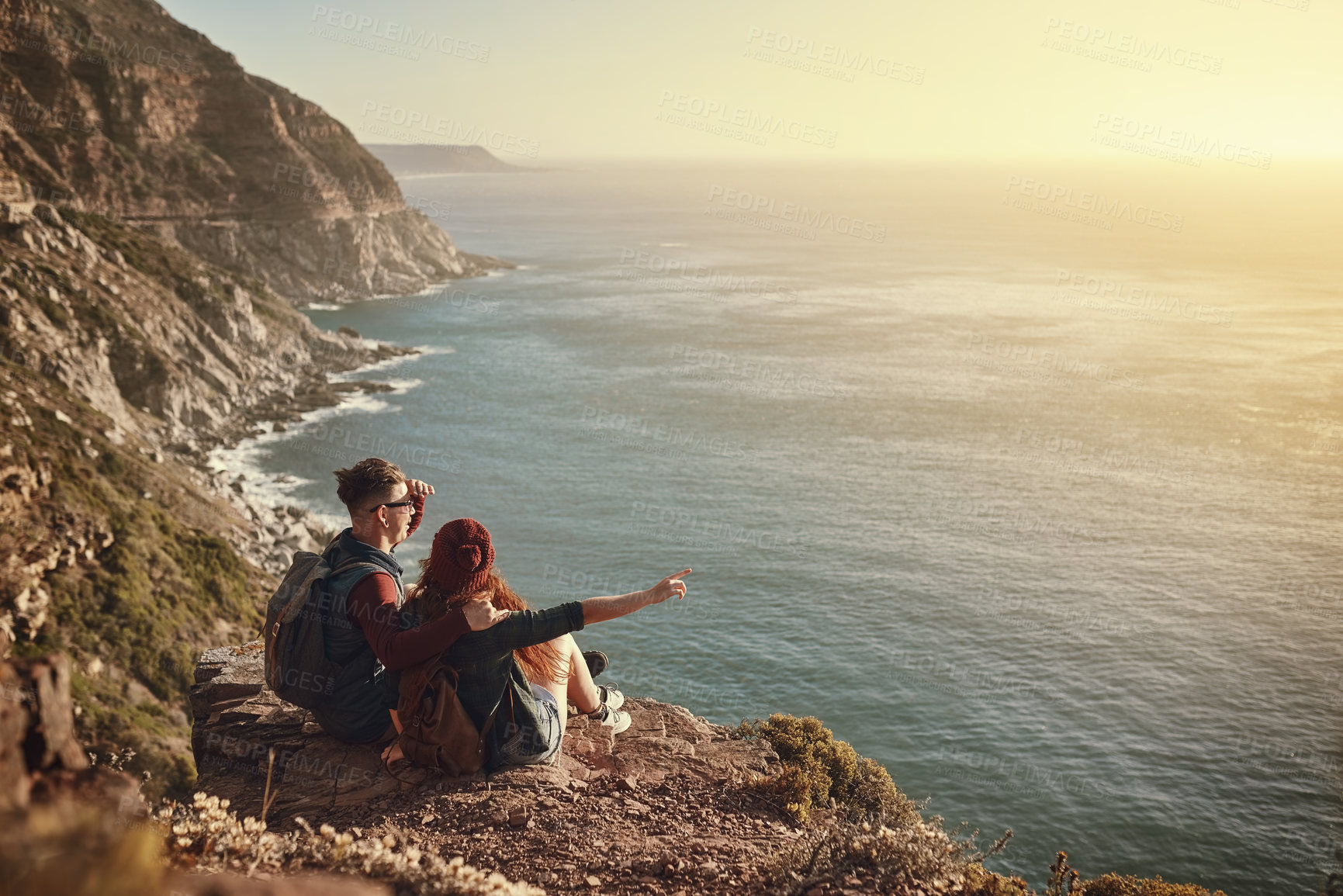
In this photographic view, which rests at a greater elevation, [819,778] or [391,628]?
[391,628]

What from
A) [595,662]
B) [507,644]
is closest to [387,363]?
[595,662]

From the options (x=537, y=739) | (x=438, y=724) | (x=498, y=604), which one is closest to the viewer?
(x=438, y=724)

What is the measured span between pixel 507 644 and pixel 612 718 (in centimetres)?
277

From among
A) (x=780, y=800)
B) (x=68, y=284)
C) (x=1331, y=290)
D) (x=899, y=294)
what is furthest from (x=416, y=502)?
(x=1331, y=290)

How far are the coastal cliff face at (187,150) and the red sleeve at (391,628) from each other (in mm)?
74688

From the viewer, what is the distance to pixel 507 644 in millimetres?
6859

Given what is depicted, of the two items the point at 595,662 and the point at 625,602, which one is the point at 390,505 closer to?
the point at 625,602

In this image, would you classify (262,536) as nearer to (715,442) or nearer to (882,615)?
(882,615)

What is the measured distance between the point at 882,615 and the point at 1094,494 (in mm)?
29529

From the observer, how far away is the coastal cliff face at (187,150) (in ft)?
286

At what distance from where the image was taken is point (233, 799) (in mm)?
7867

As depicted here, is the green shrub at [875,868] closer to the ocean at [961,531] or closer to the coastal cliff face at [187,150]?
the ocean at [961,531]

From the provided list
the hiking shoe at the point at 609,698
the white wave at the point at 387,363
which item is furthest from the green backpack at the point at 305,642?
the white wave at the point at 387,363

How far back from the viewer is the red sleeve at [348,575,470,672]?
22.3ft
